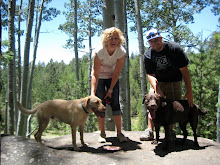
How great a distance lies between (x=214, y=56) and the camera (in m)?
21.7

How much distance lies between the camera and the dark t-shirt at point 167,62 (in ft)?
12.0

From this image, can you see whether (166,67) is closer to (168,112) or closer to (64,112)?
(168,112)

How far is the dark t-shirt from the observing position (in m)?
3.65

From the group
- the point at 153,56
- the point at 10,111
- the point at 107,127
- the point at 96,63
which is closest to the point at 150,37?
the point at 153,56

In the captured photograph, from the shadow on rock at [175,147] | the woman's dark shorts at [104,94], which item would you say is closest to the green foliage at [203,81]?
the shadow on rock at [175,147]

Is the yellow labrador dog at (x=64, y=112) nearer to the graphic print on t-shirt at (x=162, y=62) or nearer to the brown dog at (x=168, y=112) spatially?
the brown dog at (x=168, y=112)

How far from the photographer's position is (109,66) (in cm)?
405

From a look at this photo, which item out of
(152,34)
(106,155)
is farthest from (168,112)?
(152,34)

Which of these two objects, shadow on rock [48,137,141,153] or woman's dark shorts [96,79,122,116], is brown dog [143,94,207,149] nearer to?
shadow on rock [48,137,141,153]

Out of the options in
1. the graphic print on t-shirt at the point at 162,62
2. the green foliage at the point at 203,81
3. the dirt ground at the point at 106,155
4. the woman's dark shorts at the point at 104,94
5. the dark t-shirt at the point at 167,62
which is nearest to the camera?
the dirt ground at the point at 106,155

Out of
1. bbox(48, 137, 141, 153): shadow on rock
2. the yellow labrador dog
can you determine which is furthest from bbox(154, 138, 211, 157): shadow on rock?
the yellow labrador dog

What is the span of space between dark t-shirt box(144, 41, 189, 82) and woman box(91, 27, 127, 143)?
0.59 metres

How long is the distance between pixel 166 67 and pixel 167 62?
107 mm

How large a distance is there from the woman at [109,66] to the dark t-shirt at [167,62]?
595 mm
